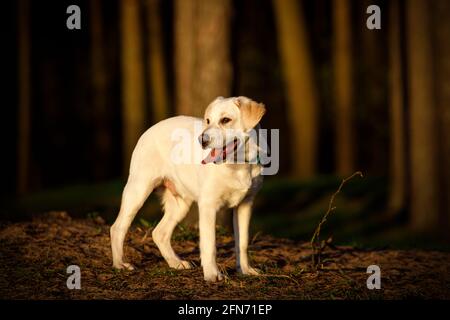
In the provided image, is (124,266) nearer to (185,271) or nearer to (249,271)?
(185,271)

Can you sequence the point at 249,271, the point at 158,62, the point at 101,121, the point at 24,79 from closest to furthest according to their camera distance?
1. the point at 249,271
2. the point at 24,79
3. the point at 101,121
4. the point at 158,62

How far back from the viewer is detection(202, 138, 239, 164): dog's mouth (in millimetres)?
6633

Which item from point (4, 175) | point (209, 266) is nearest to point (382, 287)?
point (209, 266)

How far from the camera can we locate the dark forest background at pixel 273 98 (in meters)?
12.5

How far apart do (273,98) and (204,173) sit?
2424 centimetres

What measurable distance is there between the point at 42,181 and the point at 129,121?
17.9ft

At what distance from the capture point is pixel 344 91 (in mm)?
20656

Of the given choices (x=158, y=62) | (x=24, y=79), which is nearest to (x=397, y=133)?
(x=158, y=62)

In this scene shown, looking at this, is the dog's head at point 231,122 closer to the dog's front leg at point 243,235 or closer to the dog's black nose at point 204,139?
the dog's black nose at point 204,139

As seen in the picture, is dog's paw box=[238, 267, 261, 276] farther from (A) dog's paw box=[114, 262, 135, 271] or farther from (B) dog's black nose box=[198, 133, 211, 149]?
(B) dog's black nose box=[198, 133, 211, 149]

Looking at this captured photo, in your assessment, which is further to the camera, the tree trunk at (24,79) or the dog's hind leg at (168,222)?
the tree trunk at (24,79)

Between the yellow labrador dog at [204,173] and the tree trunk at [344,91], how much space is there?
43.0 ft

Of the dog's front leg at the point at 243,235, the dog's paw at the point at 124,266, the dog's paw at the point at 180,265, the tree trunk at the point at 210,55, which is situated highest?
the tree trunk at the point at 210,55

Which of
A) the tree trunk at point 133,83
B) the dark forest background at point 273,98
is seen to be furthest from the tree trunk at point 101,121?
the tree trunk at point 133,83
